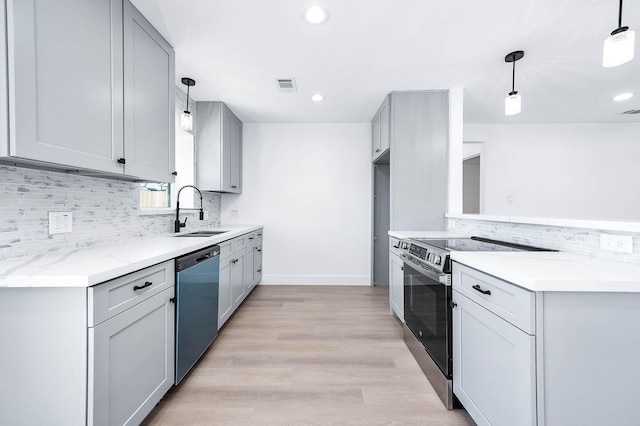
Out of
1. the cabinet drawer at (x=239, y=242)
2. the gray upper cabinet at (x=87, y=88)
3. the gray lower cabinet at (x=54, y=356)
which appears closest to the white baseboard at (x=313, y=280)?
the cabinet drawer at (x=239, y=242)

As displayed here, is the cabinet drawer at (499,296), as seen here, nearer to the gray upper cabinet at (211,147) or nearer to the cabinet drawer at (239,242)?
the cabinet drawer at (239,242)

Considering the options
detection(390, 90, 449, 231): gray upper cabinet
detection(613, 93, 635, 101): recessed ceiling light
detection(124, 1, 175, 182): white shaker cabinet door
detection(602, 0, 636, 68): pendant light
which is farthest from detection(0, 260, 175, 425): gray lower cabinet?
detection(613, 93, 635, 101): recessed ceiling light

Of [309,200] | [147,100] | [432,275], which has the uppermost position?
[147,100]

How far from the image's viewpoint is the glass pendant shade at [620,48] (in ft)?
4.67

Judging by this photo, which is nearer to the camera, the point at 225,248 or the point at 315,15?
the point at 315,15

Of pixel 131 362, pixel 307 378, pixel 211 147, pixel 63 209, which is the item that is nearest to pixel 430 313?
pixel 307 378

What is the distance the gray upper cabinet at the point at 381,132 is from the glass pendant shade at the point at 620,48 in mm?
1735

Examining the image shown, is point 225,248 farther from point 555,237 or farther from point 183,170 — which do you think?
point 555,237

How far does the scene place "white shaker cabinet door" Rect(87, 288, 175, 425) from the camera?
41.5 inches

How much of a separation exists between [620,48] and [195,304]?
2943 millimetres

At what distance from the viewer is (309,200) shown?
160 inches

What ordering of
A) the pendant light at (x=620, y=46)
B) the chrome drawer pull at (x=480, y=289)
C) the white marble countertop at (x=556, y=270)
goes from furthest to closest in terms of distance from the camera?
1. the pendant light at (x=620, y=46)
2. the chrome drawer pull at (x=480, y=289)
3. the white marble countertop at (x=556, y=270)

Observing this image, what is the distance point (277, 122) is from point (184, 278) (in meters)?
2.96

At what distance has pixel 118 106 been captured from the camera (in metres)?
1.54
